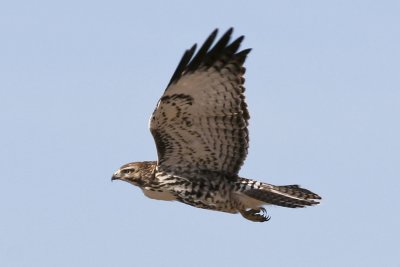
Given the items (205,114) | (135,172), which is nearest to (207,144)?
(205,114)

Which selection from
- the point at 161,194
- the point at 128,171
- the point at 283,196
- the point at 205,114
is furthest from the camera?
the point at 128,171

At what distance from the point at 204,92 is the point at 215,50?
1.49 feet

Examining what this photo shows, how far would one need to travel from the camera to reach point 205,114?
909 inches

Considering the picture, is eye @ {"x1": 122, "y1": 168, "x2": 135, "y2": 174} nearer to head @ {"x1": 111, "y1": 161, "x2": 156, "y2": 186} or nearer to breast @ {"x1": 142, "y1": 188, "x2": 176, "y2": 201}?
head @ {"x1": 111, "y1": 161, "x2": 156, "y2": 186}

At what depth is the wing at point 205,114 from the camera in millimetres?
22750

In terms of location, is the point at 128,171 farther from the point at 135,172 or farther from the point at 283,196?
the point at 283,196

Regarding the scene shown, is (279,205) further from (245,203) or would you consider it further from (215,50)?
(215,50)

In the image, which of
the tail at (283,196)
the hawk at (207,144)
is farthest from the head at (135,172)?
the tail at (283,196)

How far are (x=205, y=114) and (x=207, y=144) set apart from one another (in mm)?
477

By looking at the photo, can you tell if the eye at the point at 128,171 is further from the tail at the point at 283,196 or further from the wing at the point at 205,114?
the tail at the point at 283,196

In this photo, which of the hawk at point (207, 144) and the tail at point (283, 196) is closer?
the hawk at point (207, 144)

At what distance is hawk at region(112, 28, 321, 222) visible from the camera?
22.8 metres

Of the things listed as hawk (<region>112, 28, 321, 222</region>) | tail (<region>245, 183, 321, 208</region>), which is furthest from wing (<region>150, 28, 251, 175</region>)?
tail (<region>245, 183, 321, 208</region>)

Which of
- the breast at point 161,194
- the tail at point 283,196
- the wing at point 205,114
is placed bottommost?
the breast at point 161,194
